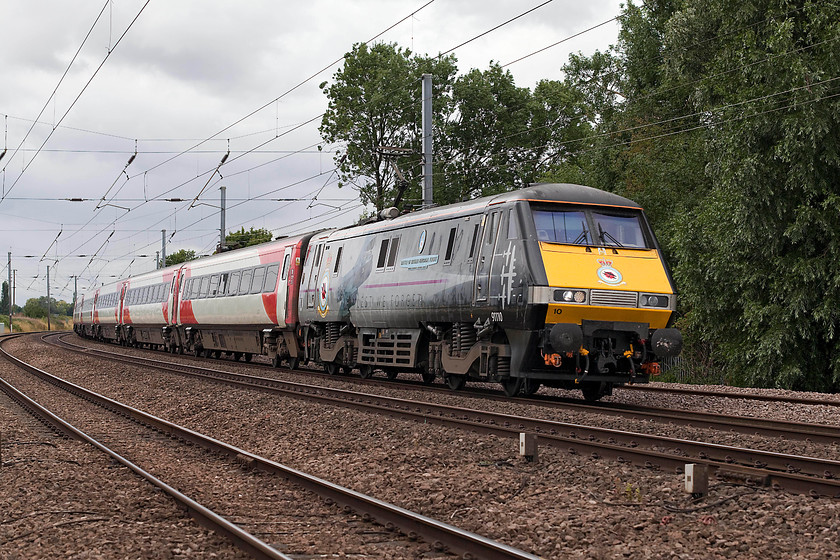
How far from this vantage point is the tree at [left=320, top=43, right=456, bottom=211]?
4503cm

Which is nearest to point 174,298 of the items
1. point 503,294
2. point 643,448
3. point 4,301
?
point 503,294

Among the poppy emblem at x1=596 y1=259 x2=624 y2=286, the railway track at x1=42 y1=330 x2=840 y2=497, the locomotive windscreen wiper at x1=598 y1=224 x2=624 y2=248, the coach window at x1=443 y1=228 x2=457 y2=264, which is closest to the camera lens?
the railway track at x1=42 y1=330 x2=840 y2=497

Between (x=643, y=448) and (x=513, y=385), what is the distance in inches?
217

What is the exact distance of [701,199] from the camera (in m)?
29.4

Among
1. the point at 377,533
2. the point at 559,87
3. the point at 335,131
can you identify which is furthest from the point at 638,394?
the point at 559,87

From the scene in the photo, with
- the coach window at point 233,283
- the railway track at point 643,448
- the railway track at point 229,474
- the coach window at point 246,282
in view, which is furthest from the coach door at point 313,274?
the railway track at point 643,448

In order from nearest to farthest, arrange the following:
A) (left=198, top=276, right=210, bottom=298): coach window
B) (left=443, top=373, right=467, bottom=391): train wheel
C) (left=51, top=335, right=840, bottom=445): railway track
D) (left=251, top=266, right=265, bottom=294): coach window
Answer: (left=51, top=335, right=840, bottom=445): railway track < (left=443, top=373, right=467, bottom=391): train wheel < (left=251, top=266, right=265, bottom=294): coach window < (left=198, top=276, right=210, bottom=298): coach window

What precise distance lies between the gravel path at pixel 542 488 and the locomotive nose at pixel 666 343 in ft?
4.47

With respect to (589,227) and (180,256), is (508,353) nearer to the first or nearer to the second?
Result: (589,227)

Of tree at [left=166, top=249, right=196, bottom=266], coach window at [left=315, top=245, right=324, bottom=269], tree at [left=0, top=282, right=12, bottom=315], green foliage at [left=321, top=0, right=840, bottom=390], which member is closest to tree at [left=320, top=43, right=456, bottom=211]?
green foliage at [left=321, top=0, right=840, bottom=390]

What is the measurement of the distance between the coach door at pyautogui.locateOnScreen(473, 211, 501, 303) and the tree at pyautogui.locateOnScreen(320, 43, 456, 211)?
98.0 feet

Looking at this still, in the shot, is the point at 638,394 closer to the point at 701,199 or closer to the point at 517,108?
the point at 701,199

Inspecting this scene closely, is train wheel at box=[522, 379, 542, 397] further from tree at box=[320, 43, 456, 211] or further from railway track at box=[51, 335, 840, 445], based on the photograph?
tree at box=[320, 43, 456, 211]

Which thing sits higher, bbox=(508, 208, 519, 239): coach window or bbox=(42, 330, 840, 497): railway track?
bbox=(508, 208, 519, 239): coach window
